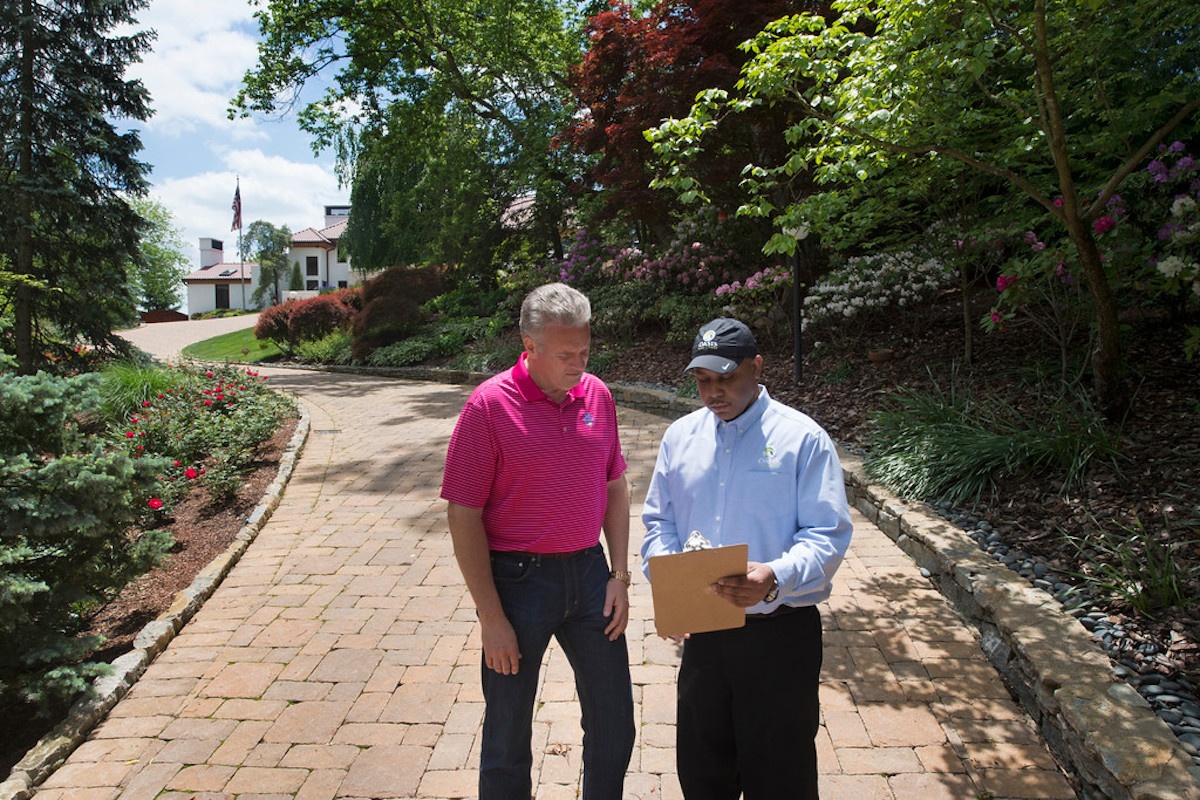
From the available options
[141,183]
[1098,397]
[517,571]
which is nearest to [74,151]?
[141,183]

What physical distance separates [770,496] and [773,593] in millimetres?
260

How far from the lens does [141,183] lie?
11.3m

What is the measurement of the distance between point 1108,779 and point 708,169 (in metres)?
8.09

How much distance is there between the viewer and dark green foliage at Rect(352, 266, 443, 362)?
687 inches

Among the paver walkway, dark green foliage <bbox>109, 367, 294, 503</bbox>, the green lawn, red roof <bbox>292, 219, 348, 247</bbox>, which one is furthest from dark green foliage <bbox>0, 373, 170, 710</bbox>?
red roof <bbox>292, 219, 348, 247</bbox>

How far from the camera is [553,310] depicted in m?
2.01

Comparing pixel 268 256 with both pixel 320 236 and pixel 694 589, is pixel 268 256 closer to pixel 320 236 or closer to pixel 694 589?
pixel 320 236

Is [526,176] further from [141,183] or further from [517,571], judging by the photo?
[517,571]

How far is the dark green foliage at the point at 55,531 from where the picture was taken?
10.4 feet

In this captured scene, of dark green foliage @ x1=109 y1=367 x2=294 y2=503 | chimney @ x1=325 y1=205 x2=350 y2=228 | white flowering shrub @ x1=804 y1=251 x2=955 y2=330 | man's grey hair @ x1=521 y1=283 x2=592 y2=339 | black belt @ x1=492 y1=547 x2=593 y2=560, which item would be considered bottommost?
dark green foliage @ x1=109 y1=367 x2=294 y2=503

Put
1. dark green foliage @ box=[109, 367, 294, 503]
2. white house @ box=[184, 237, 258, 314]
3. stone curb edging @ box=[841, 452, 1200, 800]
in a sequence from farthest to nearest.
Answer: white house @ box=[184, 237, 258, 314] → dark green foliage @ box=[109, 367, 294, 503] → stone curb edging @ box=[841, 452, 1200, 800]

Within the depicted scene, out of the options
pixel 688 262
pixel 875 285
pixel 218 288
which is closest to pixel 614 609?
pixel 875 285

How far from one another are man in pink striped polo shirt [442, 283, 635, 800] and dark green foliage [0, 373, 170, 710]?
222 centimetres

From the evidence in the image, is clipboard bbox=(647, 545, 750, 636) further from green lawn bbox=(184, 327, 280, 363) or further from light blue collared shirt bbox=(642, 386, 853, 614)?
green lawn bbox=(184, 327, 280, 363)
